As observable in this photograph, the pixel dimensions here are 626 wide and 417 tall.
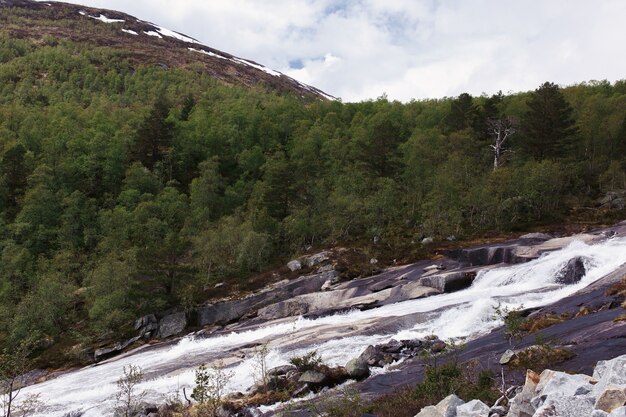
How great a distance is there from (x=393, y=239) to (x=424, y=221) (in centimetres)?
524

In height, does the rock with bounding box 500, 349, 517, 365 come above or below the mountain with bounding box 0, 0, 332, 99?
below

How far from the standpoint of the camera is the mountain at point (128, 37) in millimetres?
144625

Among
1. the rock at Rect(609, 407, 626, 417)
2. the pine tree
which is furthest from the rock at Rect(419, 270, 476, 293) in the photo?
the pine tree

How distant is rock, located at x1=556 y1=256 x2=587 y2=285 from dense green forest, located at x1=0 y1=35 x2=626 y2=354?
1638 centimetres

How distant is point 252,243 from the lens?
4997 cm

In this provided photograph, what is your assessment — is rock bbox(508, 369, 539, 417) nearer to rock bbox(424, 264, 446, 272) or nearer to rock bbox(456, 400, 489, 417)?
rock bbox(456, 400, 489, 417)

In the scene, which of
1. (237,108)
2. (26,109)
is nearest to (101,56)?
(26,109)

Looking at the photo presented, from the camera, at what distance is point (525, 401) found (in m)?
12.2

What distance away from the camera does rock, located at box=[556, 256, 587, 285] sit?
32906mm

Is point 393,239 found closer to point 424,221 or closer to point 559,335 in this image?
point 424,221

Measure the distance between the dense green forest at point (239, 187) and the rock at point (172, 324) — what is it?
1296 millimetres

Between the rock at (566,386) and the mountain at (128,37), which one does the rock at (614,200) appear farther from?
the mountain at (128,37)

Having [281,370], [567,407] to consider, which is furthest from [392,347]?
[567,407]

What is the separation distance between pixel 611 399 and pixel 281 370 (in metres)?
18.5
